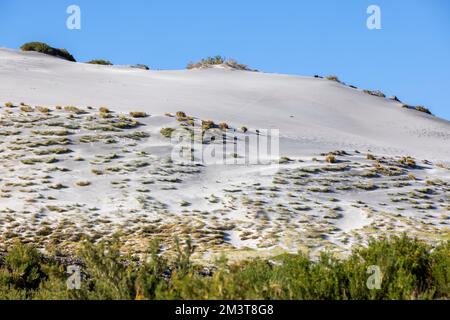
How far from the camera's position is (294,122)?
36031 mm

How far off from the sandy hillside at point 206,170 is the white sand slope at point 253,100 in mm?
170

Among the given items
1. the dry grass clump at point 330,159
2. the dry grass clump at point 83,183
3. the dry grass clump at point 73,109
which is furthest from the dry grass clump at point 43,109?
the dry grass clump at point 330,159

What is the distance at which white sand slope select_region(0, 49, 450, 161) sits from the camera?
111ft

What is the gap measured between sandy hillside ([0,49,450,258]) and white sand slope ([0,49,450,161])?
0.17 meters

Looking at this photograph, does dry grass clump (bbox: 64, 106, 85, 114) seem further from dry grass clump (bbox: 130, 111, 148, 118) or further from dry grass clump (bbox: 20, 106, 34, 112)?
dry grass clump (bbox: 130, 111, 148, 118)

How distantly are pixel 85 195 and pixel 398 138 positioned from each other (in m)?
22.9

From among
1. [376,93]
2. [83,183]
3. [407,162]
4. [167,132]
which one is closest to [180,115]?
[167,132]

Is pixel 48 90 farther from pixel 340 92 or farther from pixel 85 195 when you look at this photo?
pixel 340 92

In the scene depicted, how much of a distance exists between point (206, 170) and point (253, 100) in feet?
50.8

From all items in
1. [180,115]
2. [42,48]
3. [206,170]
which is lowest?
[206,170]

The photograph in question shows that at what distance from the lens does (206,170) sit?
1001 inches

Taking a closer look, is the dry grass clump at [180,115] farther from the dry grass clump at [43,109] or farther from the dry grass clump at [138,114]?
the dry grass clump at [43,109]

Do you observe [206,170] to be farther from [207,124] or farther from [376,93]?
[376,93]
